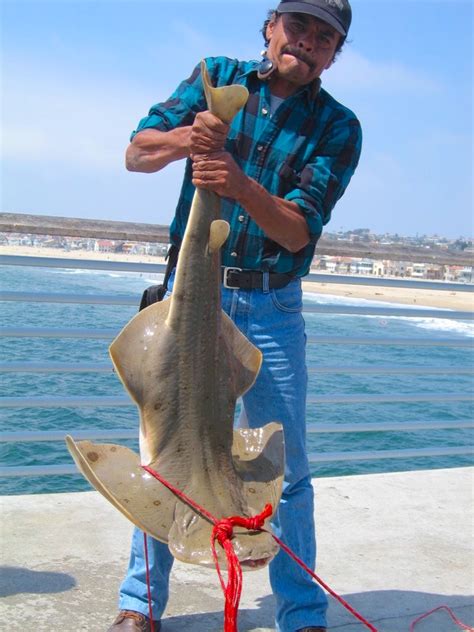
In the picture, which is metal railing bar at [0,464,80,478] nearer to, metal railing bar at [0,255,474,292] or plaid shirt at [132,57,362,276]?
metal railing bar at [0,255,474,292]

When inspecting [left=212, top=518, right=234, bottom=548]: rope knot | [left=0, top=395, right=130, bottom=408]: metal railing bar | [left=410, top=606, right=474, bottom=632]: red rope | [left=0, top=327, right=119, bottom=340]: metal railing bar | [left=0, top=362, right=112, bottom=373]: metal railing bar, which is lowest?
[left=410, top=606, right=474, bottom=632]: red rope

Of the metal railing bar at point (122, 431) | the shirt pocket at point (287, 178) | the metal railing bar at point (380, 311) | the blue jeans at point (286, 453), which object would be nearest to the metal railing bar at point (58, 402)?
the metal railing bar at point (122, 431)

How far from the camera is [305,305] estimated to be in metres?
5.18

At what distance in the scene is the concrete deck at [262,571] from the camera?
3.35 m

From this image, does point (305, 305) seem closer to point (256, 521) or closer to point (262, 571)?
point (262, 571)

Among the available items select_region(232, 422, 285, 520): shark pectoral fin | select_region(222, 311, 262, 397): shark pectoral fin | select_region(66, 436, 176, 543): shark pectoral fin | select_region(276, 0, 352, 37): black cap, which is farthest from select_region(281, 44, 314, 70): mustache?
select_region(66, 436, 176, 543): shark pectoral fin

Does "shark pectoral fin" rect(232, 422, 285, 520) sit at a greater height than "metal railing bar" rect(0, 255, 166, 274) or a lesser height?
lesser

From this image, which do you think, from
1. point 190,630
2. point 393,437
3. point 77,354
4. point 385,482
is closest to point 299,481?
point 190,630

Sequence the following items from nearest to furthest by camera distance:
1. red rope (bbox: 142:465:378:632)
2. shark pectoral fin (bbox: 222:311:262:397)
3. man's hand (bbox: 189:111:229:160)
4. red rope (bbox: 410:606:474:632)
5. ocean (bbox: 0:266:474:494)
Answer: red rope (bbox: 142:465:378:632)
man's hand (bbox: 189:111:229:160)
shark pectoral fin (bbox: 222:311:262:397)
red rope (bbox: 410:606:474:632)
ocean (bbox: 0:266:474:494)

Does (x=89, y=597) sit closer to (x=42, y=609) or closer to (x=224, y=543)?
(x=42, y=609)

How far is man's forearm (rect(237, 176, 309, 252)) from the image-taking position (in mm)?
2541

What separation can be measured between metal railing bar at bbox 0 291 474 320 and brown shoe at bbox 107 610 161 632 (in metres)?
1.85

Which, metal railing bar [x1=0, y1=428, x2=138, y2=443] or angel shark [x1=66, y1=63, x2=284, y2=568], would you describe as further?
metal railing bar [x1=0, y1=428, x2=138, y2=443]

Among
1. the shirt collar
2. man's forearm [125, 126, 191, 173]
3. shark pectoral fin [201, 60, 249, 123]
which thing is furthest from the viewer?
the shirt collar
